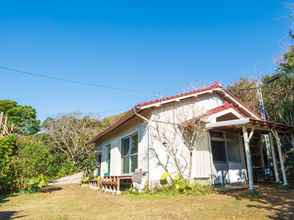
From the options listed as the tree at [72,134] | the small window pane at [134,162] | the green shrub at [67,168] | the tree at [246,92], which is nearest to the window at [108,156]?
the small window pane at [134,162]

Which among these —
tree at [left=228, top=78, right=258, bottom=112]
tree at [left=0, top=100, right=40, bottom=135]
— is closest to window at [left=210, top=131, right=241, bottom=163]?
tree at [left=228, top=78, right=258, bottom=112]

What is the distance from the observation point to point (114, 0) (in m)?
11.3

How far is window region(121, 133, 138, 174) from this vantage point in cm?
1119

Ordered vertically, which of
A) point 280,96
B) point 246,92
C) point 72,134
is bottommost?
point 72,134

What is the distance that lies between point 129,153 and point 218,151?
14.0 feet

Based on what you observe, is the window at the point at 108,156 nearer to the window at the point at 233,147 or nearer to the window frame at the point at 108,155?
the window frame at the point at 108,155

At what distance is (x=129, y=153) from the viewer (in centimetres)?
1172

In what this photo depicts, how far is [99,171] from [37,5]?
1167cm

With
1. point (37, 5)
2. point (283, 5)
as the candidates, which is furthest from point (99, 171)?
point (283, 5)

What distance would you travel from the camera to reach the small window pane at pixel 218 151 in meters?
10.8

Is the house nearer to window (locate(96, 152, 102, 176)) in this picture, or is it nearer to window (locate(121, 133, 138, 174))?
window (locate(121, 133, 138, 174))

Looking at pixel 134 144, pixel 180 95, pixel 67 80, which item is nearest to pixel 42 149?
pixel 134 144

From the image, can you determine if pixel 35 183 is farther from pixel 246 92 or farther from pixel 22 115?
pixel 22 115

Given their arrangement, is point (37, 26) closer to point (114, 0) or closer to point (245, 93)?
point (114, 0)
